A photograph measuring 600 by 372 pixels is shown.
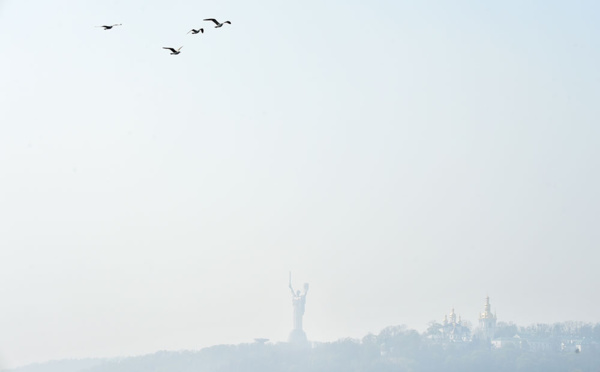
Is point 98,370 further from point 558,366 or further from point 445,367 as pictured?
point 558,366

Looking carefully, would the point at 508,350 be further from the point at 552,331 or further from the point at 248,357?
the point at 248,357

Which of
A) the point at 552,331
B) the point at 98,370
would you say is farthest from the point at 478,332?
the point at 98,370

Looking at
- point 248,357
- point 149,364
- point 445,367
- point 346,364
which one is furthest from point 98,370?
point 445,367

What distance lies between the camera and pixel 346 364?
16150cm

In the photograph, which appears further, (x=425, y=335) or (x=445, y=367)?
(x=425, y=335)

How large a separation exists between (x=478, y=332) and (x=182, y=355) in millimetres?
40517

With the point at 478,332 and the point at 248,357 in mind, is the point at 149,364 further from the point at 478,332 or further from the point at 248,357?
the point at 478,332

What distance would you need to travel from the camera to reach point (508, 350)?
538 ft

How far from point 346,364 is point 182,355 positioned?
2212cm

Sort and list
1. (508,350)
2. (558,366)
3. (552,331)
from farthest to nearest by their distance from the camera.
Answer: (552,331) < (508,350) < (558,366)

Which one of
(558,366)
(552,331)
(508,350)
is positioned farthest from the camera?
(552,331)

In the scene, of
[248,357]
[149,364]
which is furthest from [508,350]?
[149,364]

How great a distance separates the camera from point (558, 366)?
15400 centimetres

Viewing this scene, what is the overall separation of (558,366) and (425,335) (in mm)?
23894
